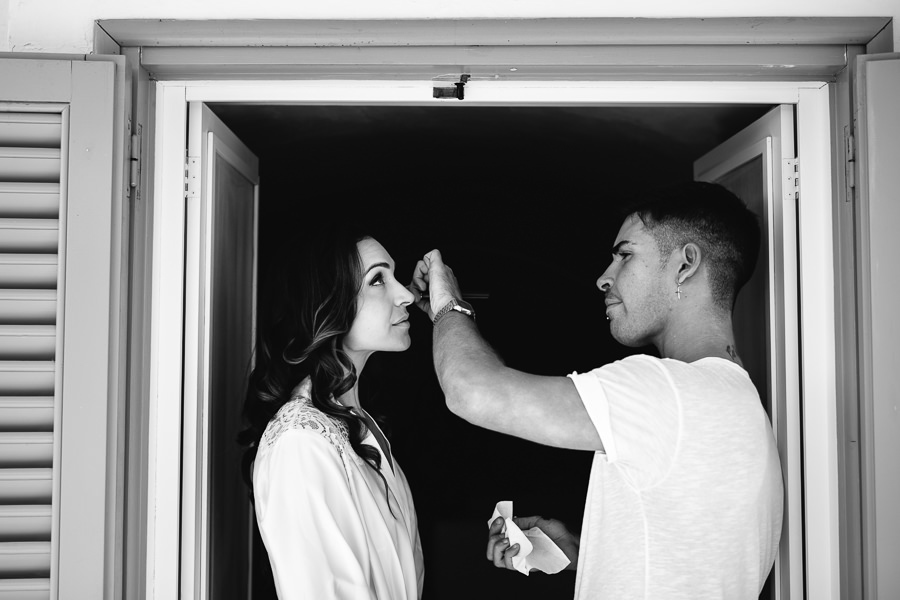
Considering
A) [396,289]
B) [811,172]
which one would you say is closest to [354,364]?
[396,289]

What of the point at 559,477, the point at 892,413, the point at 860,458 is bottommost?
the point at 559,477

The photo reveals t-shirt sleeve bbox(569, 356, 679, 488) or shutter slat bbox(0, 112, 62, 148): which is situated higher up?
shutter slat bbox(0, 112, 62, 148)

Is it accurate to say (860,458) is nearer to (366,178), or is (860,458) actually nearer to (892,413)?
(892,413)

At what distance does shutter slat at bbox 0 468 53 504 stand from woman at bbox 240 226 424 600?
0.47 metres

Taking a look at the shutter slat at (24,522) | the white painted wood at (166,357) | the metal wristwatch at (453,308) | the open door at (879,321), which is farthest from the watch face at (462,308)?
the shutter slat at (24,522)

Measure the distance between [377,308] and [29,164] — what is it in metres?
1.00

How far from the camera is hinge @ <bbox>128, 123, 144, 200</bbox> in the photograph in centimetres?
184

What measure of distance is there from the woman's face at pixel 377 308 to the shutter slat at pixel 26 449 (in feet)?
2.90

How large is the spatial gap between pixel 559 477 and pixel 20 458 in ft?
9.23

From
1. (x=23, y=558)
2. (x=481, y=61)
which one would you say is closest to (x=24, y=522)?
(x=23, y=558)

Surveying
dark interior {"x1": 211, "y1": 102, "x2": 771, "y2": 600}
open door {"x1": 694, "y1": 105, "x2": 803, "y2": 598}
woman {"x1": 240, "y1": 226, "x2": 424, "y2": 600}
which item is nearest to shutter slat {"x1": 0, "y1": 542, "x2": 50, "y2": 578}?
woman {"x1": 240, "y1": 226, "x2": 424, "y2": 600}

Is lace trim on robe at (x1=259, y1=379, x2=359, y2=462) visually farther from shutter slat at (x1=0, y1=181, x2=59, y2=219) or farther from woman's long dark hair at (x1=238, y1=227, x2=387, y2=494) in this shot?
shutter slat at (x1=0, y1=181, x2=59, y2=219)

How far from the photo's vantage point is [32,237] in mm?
1769

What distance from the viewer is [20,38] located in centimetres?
190
